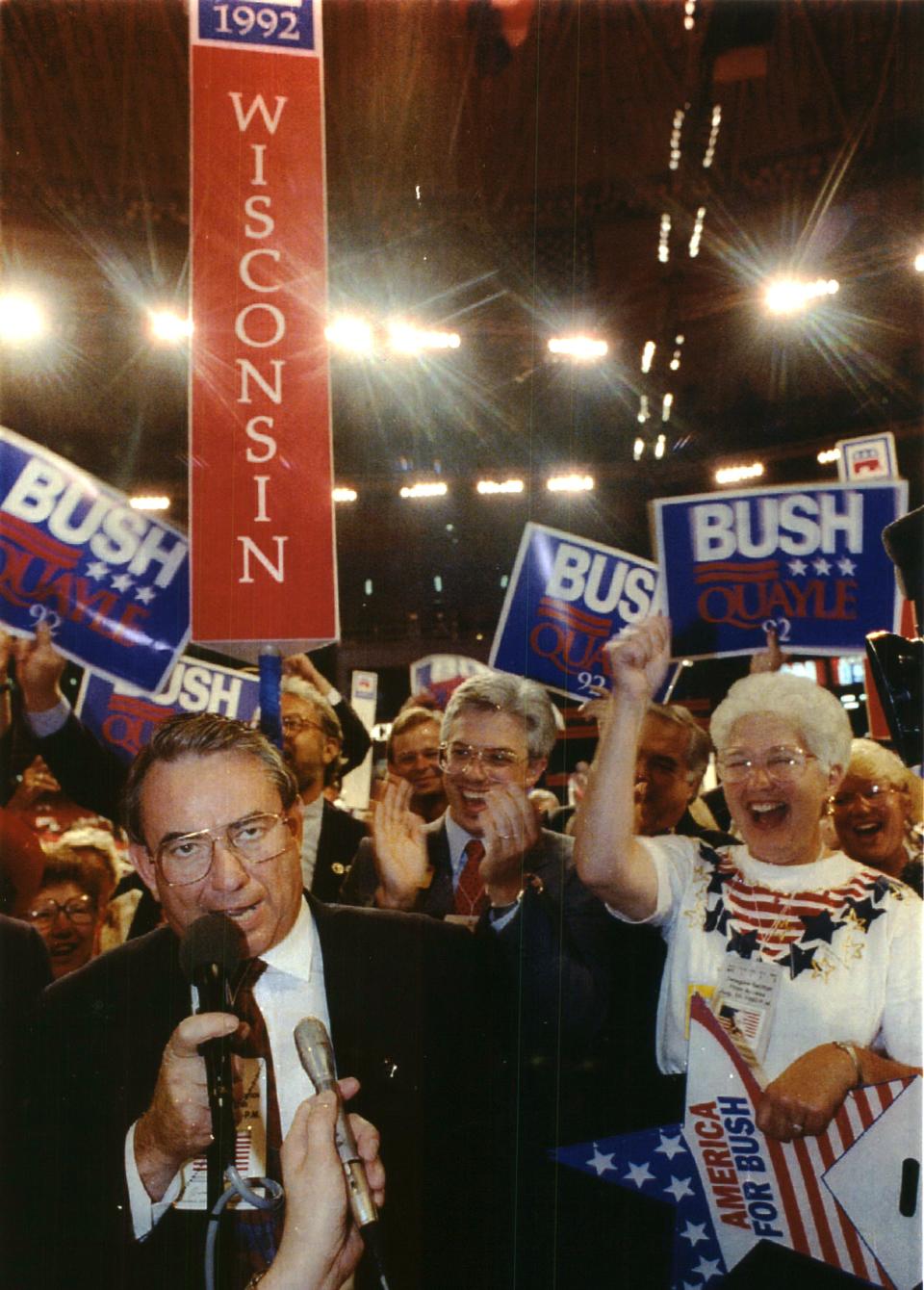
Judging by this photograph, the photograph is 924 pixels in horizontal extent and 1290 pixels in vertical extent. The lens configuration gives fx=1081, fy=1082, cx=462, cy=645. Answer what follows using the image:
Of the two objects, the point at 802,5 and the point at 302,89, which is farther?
the point at 802,5

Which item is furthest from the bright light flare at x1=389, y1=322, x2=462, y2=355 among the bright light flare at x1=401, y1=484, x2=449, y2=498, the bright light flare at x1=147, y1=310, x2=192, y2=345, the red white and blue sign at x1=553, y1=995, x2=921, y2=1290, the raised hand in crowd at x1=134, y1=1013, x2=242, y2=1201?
the raised hand in crowd at x1=134, y1=1013, x2=242, y2=1201

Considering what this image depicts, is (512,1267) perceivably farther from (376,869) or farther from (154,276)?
(154,276)

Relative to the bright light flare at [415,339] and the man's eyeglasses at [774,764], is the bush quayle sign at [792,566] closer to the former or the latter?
Result: the man's eyeglasses at [774,764]

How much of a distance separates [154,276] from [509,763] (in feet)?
21.1

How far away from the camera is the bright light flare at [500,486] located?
1203cm

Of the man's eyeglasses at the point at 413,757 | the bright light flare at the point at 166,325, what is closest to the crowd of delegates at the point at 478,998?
the man's eyeglasses at the point at 413,757

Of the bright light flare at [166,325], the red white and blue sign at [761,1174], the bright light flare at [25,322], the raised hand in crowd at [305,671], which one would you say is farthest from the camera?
the bright light flare at [166,325]

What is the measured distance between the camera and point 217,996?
131cm

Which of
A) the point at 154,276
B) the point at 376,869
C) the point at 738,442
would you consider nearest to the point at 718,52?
the point at 376,869

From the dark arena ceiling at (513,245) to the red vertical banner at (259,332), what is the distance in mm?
792

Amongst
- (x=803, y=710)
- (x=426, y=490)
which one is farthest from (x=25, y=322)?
(x=803, y=710)

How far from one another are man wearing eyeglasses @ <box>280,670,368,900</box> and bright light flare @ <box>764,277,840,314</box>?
6302 millimetres

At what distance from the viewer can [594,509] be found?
14.2 m

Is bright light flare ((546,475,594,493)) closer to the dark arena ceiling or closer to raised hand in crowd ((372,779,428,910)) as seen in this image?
the dark arena ceiling
